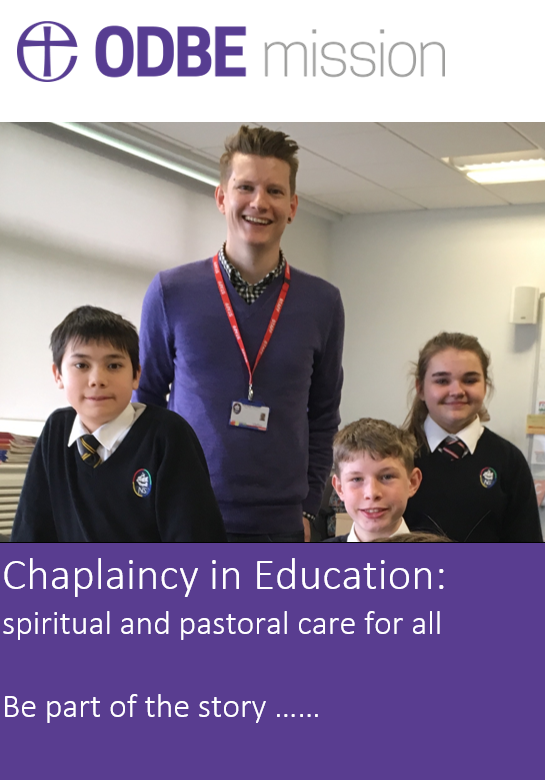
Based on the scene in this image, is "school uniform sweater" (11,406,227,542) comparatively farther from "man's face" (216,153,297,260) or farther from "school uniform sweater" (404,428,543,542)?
"school uniform sweater" (404,428,543,542)

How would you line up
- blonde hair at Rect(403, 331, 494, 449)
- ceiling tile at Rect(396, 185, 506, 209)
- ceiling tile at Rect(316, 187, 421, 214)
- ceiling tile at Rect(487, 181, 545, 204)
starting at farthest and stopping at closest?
1. ceiling tile at Rect(316, 187, 421, 214)
2. ceiling tile at Rect(396, 185, 506, 209)
3. ceiling tile at Rect(487, 181, 545, 204)
4. blonde hair at Rect(403, 331, 494, 449)

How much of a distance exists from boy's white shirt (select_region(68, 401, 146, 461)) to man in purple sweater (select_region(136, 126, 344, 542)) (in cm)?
22

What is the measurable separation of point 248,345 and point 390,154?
3.28m

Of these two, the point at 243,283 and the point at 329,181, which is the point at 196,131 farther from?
the point at 243,283

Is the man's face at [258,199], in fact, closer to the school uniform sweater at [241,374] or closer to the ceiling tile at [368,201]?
the school uniform sweater at [241,374]

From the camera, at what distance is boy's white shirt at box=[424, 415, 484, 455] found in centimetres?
171

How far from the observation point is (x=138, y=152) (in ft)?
14.3

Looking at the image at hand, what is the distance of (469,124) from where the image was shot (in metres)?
3.92

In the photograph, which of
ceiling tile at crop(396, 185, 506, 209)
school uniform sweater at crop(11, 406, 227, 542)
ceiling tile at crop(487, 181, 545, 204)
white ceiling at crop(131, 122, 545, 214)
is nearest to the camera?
school uniform sweater at crop(11, 406, 227, 542)

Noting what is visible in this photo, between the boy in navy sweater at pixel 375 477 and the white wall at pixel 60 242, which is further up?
the white wall at pixel 60 242

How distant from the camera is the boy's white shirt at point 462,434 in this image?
1707 mm

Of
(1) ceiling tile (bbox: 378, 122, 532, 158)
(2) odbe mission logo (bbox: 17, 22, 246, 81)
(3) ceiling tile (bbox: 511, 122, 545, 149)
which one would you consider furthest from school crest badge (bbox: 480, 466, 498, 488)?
(3) ceiling tile (bbox: 511, 122, 545, 149)

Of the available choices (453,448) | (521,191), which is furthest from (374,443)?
(521,191)

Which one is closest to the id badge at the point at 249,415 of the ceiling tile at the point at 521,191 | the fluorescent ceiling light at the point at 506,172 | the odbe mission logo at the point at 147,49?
the odbe mission logo at the point at 147,49
